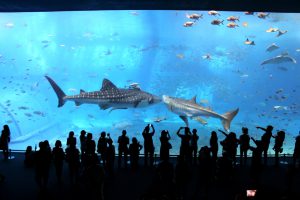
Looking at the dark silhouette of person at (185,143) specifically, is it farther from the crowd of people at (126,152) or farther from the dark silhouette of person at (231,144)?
the dark silhouette of person at (231,144)

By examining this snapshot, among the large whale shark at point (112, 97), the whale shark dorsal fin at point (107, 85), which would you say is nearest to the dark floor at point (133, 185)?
the large whale shark at point (112, 97)

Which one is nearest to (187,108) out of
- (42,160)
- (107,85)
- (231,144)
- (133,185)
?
(231,144)

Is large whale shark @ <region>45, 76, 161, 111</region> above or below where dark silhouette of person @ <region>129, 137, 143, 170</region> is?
above

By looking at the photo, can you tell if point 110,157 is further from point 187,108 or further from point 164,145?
point 187,108

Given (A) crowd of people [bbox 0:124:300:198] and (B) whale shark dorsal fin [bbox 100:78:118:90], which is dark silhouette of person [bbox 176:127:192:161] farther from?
(B) whale shark dorsal fin [bbox 100:78:118:90]

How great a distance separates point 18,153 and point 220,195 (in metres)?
6.80
